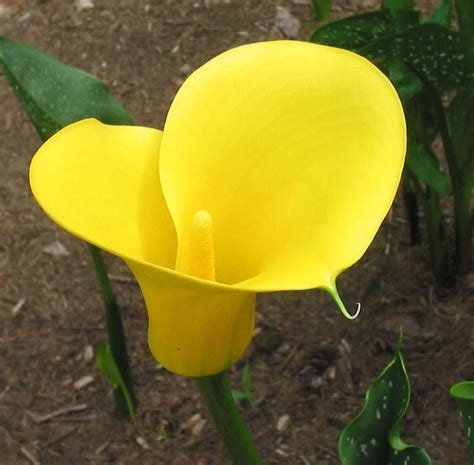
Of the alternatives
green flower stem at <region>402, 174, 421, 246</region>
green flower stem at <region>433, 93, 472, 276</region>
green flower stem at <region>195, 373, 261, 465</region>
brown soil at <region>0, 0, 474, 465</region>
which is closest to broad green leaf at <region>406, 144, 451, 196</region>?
green flower stem at <region>433, 93, 472, 276</region>

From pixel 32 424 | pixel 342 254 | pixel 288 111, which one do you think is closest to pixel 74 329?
pixel 32 424

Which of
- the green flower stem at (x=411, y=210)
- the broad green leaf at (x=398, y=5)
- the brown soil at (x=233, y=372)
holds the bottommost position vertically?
the brown soil at (x=233, y=372)

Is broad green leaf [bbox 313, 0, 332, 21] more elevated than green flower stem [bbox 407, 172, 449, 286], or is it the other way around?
broad green leaf [bbox 313, 0, 332, 21]

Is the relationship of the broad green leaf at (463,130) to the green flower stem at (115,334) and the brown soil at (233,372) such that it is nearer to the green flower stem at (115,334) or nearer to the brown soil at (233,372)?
the brown soil at (233,372)

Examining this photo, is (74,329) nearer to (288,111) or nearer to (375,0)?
(288,111)

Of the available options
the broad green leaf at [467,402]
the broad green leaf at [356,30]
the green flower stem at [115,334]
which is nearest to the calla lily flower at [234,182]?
the broad green leaf at [467,402]

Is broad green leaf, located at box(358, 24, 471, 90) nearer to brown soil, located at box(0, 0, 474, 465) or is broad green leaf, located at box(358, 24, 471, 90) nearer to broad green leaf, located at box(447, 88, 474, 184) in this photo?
broad green leaf, located at box(447, 88, 474, 184)
